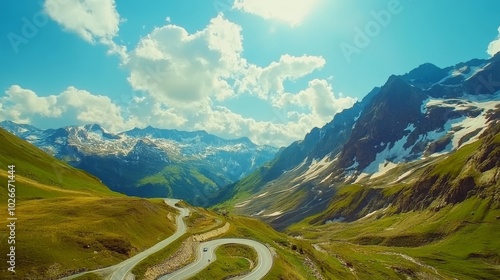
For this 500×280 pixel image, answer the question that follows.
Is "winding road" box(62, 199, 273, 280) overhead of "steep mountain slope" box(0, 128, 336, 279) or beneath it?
beneath

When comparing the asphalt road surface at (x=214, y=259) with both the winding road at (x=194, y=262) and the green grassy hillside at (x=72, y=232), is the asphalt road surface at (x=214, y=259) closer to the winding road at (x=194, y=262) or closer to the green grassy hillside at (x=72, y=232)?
the winding road at (x=194, y=262)

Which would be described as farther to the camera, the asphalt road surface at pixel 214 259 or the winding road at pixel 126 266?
the asphalt road surface at pixel 214 259

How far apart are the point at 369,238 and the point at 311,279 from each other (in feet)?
350

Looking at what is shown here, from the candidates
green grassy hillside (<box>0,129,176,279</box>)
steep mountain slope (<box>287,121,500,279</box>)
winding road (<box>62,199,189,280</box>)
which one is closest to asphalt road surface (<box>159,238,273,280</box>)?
winding road (<box>62,199,189,280</box>)

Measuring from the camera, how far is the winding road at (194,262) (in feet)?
191

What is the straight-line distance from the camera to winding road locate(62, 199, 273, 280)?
58156 mm

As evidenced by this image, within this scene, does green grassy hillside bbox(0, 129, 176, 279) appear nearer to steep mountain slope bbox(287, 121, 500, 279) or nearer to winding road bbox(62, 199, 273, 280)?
winding road bbox(62, 199, 273, 280)

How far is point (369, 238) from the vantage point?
18262 centimetres

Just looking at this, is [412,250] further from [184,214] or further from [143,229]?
[143,229]

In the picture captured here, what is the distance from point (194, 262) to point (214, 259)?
428cm

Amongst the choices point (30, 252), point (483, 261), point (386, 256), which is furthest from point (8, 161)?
point (483, 261)

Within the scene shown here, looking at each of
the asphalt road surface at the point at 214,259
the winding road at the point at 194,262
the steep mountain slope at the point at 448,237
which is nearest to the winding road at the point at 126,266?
the winding road at the point at 194,262

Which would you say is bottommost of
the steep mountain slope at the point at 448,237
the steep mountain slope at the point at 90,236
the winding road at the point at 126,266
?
the steep mountain slope at the point at 448,237

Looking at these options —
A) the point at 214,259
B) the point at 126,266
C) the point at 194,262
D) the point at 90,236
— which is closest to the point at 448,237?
the point at 214,259
